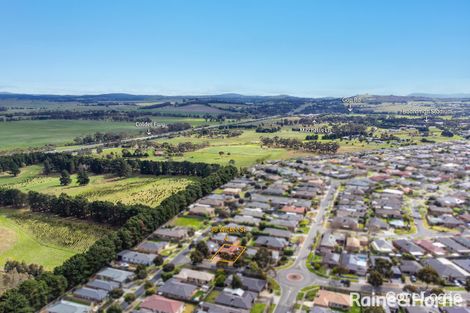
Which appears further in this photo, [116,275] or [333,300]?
[116,275]

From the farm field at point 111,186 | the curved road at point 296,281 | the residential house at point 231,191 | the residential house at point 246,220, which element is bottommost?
the curved road at point 296,281

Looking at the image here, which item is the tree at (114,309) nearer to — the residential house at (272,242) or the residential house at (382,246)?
the residential house at (272,242)

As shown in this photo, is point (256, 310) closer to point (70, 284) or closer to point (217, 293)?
point (217, 293)

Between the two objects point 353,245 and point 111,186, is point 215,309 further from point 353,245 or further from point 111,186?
point 111,186

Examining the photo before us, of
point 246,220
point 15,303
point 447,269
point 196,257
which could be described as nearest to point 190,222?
point 246,220

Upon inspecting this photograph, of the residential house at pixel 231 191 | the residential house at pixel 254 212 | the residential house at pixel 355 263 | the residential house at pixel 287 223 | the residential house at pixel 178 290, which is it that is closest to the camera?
the residential house at pixel 178 290

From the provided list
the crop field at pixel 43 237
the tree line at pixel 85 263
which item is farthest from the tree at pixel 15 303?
the crop field at pixel 43 237
